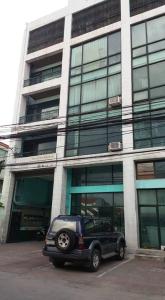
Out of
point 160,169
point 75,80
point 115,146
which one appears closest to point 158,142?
point 160,169

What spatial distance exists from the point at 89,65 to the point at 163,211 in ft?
41.2

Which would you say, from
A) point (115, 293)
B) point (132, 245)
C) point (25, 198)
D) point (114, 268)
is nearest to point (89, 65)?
point (25, 198)

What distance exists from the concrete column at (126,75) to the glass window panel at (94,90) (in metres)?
1.67

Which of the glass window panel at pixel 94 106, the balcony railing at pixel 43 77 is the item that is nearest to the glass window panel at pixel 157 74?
the glass window panel at pixel 94 106

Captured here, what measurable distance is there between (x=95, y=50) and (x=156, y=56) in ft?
17.5

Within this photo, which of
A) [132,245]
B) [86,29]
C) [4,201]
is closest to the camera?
[132,245]

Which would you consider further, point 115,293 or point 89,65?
point 89,65

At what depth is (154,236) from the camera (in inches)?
588

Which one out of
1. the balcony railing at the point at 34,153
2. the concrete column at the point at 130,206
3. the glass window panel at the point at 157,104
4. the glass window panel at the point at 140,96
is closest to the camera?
the concrete column at the point at 130,206

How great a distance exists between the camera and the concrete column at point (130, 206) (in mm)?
14930

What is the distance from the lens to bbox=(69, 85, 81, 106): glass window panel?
66.2ft

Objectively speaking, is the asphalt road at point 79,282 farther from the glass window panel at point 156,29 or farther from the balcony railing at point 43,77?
the balcony railing at point 43,77

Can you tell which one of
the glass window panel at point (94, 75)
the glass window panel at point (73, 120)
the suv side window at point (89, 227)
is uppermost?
the glass window panel at point (94, 75)

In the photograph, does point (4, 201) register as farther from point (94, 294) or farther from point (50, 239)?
point (94, 294)
